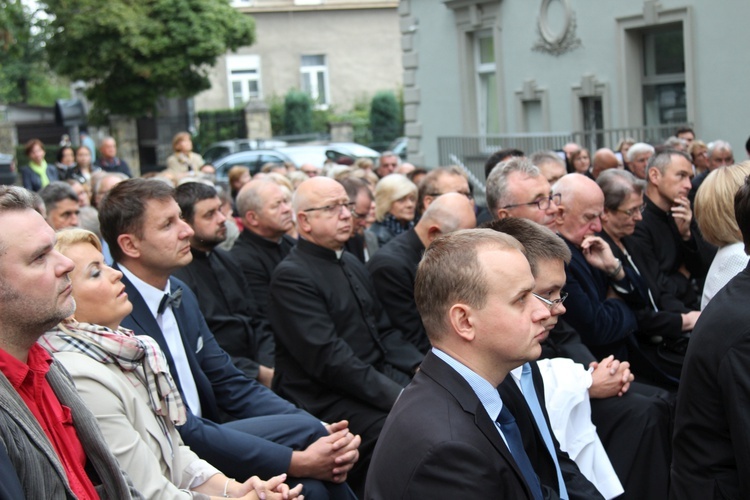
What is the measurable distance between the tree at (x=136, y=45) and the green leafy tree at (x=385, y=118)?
7.83m

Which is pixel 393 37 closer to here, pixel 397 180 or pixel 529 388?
pixel 397 180

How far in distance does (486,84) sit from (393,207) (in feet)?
38.5

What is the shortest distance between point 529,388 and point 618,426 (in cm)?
128

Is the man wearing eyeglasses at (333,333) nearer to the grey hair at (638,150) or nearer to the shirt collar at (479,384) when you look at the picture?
the shirt collar at (479,384)

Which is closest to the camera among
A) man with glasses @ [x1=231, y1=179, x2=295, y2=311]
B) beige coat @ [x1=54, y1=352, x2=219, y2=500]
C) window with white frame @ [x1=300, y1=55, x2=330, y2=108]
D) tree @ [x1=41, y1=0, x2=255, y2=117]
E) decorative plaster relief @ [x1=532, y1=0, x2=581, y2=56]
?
beige coat @ [x1=54, y1=352, x2=219, y2=500]

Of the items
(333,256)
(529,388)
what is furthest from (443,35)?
(529,388)

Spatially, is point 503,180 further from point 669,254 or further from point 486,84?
point 486,84

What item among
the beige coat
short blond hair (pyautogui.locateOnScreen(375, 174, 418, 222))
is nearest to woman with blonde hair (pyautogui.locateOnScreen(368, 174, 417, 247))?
short blond hair (pyautogui.locateOnScreen(375, 174, 418, 222))

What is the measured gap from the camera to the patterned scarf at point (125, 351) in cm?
358

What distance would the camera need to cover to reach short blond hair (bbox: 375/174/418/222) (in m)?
8.30

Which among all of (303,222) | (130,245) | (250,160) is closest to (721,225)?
(303,222)

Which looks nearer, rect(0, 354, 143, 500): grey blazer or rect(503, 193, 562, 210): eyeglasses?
rect(0, 354, 143, 500): grey blazer

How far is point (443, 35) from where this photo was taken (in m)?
19.8

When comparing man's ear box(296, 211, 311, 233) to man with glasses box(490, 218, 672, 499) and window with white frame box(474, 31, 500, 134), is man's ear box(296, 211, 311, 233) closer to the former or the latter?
man with glasses box(490, 218, 672, 499)
